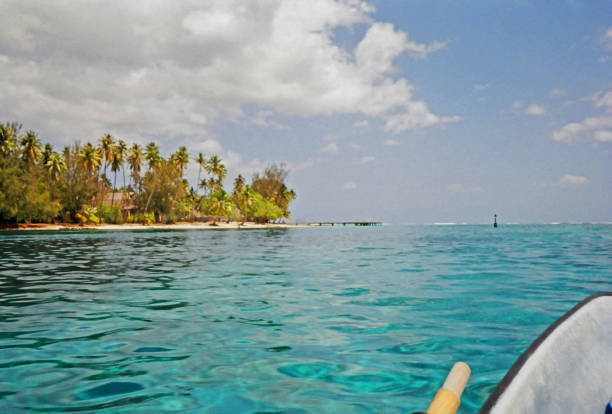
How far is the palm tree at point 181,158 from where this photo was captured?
79.3m

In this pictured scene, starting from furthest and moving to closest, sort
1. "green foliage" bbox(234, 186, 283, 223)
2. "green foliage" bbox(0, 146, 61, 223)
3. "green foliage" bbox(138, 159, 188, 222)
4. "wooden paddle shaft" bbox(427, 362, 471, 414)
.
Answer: "green foliage" bbox(234, 186, 283, 223) → "green foliage" bbox(138, 159, 188, 222) → "green foliage" bbox(0, 146, 61, 223) → "wooden paddle shaft" bbox(427, 362, 471, 414)

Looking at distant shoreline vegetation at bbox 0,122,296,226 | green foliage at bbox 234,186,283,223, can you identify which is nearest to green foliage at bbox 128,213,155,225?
distant shoreline vegetation at bbox 0,122,296,226

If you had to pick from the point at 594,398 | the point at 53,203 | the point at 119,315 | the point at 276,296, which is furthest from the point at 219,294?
the point at 53,203

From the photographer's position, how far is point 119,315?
6.49m

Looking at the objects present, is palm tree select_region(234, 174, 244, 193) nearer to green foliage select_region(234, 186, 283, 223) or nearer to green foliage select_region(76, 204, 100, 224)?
green foliage select_region(234, 186, 283, 223)

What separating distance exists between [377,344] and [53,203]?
55197 millimetres

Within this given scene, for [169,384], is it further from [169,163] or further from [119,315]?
[169,163]

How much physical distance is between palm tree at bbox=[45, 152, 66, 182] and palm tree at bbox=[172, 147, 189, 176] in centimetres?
2361

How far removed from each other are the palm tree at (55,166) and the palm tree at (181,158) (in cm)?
2361

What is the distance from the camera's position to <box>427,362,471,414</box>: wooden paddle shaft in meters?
1.34

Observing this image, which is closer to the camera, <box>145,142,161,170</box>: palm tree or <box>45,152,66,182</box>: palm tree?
<box>45,152,66,182</box>: palm tree

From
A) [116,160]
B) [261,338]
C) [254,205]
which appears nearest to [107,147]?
[116,160]

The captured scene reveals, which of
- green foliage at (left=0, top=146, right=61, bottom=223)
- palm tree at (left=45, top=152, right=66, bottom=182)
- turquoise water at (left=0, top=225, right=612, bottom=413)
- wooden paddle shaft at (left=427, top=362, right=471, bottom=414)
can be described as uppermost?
palm tree at (left=45, top=152, right=66, bottom=182)

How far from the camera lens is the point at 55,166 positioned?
5616cm
